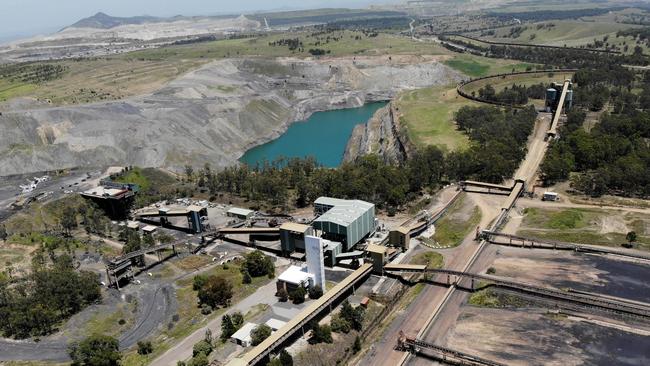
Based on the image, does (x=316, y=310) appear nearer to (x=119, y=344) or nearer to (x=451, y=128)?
(x=119, y=344)

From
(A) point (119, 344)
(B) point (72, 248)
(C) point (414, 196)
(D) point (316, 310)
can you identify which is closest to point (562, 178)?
(C) point (414, 196)

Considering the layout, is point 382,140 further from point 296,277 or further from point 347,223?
point 296,277

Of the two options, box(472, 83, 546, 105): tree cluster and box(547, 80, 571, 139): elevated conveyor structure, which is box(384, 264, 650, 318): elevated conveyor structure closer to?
box(547, 80, 571, 139): elevated conveyor structure

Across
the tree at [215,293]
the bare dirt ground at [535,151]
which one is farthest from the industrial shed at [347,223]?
the bare dirt ground at [535,151]

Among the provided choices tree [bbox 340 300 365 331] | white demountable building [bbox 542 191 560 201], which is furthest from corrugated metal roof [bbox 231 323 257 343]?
white demountable building [bbox 542 191 560 201]

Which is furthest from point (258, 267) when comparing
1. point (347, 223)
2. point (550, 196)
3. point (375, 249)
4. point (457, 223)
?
point (550, 196)
